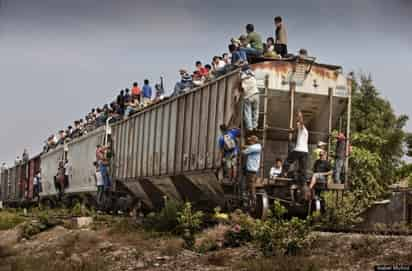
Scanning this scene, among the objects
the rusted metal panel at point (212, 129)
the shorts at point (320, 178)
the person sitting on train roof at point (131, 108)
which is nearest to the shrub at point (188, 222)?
the rusted metal panel at point (212, 129)

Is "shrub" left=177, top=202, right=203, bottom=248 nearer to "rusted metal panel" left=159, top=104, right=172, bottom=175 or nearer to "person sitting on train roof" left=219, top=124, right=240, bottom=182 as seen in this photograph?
"person sitting on train roof" left=219, top=124, right=240, bottom=182

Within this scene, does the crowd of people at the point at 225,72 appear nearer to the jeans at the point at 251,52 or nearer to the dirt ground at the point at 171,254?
the jeans at the point at 251,52

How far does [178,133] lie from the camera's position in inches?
567

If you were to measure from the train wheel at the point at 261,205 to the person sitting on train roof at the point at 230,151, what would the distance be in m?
0.61

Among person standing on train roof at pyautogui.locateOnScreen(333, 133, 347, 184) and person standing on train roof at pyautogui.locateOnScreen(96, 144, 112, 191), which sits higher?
person standing on train roof at pyautogui.locateOnScreen(333, 133, 347, 184)

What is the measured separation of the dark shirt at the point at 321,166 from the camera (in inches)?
477

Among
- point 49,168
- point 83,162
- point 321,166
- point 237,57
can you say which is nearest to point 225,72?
point 237,57

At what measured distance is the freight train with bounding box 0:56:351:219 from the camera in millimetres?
11773

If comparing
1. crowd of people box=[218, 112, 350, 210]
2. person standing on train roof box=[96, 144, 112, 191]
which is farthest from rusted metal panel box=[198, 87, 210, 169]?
person standing on train roof box=[96, 144, 112, 191]

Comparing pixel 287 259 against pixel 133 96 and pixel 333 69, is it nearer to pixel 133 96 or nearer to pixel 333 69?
pixel 333 69

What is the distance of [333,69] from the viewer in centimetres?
1267

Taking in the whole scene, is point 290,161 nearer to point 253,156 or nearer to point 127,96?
point 253,156

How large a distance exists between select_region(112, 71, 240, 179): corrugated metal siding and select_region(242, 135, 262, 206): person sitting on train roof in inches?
35.5

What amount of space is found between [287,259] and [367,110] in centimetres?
2801
